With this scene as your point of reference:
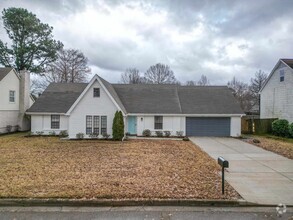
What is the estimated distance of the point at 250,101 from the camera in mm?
57812

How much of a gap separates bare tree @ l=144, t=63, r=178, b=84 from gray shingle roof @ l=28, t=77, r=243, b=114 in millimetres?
30549

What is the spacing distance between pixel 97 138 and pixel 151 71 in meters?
41.1

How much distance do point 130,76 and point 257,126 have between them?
134 feet

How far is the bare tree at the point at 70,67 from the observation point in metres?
44.1

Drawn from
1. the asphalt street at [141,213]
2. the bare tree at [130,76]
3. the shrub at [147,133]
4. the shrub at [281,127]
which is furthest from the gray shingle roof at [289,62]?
the bare tree at [130,76]

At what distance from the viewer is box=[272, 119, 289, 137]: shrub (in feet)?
75.3

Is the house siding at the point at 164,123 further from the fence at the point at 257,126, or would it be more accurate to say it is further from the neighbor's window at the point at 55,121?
the fence at the point at 257,126

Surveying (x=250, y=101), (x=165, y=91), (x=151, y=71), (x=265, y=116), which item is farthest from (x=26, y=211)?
(x=250, y=101)

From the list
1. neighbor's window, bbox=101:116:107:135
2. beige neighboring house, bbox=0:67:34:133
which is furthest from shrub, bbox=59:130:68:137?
beige neighboring house, bbox=0:67:34:133

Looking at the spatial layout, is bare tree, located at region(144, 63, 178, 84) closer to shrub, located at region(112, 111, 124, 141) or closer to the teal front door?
the teal front door

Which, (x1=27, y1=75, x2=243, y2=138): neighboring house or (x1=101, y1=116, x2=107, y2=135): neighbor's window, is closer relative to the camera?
(x1=27, y1=75, x2=243, y2=138): neighboring house

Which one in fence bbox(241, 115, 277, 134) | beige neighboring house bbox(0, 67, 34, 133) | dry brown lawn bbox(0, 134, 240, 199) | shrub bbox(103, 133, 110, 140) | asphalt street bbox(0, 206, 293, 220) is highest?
beige neighboring house bbox(0, 67, 34, 133)

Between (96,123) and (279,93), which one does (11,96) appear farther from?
(279,93)

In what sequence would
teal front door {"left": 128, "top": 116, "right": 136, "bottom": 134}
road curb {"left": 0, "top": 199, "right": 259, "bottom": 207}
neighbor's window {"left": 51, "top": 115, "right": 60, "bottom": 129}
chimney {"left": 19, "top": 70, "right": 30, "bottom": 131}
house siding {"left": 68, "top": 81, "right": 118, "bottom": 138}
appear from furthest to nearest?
chimney {"left": 19, "top": 70, "right": 30, "bottom": 131}
neighbor's window {"left": 51, "top": 115, "right": 60, "bottom": 129}
teal front door {"left": 128, "top": 116, "right": 136, "bottom": 134}
house siding {"left": 68, "top": 81, "right": 118, "bottom": 138}
road curb {"left": 0, "top": 199, "right": 259, "bottom": 207}
